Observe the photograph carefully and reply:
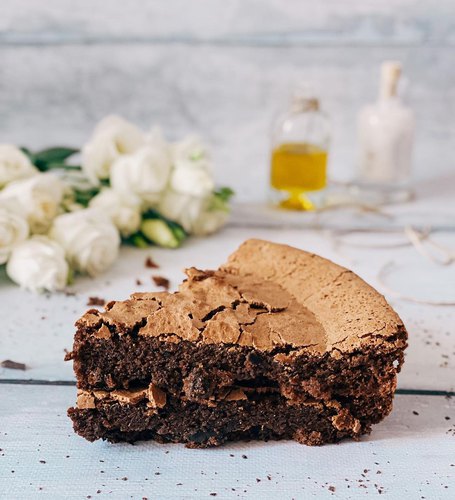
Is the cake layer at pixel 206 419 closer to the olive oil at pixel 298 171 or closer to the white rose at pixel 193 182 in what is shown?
the white rose at pixel 193 182

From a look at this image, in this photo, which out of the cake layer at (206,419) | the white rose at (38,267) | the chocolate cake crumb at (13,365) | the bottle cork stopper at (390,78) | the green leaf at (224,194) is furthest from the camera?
the bottle cork stopper at (390,78)

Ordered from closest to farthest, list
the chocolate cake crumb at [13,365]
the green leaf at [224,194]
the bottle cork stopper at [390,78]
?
1. the chocolate cake crumb at [13,365]
2. the green leaf at [224,194]
3. the bottle cork stopper at [390,78]

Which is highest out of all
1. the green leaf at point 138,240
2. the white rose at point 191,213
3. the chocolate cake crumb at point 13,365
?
the white rose at point 191,213

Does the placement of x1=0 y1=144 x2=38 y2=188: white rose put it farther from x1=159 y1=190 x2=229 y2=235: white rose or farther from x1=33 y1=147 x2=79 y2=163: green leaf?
x1=159 y1=190 x2=229 y2=235: white rose

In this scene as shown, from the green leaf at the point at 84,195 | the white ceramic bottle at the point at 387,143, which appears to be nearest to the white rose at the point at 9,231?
the green leaf at the point at 84,195

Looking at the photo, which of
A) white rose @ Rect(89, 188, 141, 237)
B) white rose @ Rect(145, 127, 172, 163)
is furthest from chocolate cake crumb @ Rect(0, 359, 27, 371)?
white rose @ Rect(145, 127, 172, 163)

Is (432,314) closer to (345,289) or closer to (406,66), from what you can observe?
(345,289)
